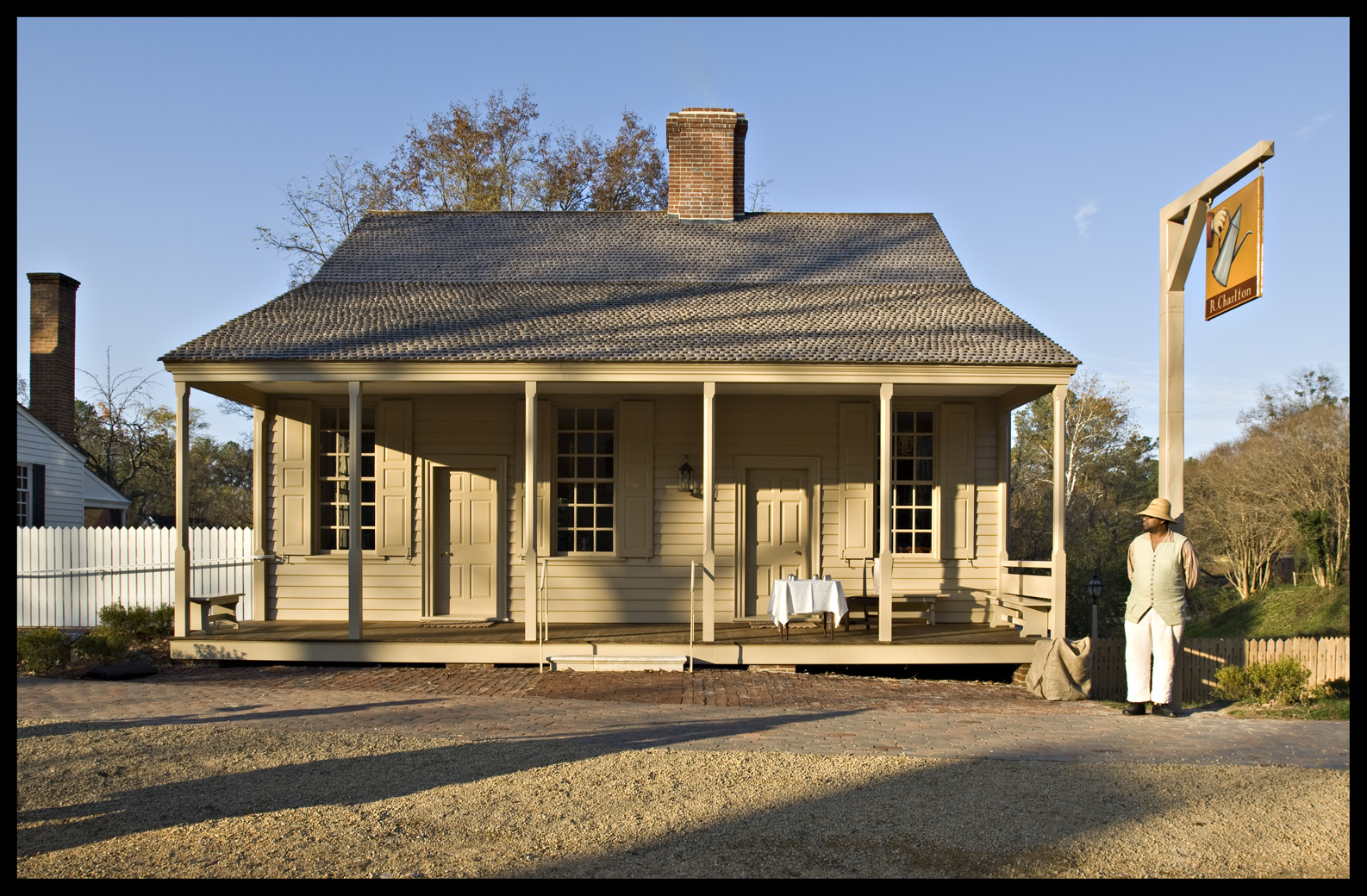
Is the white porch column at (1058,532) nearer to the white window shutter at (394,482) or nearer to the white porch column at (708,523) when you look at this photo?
the white porch column at (708,523)

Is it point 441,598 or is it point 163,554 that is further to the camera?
point 163,554

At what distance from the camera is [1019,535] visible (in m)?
30.7

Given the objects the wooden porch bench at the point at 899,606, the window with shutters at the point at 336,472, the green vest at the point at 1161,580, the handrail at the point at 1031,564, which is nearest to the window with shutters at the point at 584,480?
the window with shutters at the point at 336,472

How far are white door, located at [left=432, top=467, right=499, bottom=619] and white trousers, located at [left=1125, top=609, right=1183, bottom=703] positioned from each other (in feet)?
24.4

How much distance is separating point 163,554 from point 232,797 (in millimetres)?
12771

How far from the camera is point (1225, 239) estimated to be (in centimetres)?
862

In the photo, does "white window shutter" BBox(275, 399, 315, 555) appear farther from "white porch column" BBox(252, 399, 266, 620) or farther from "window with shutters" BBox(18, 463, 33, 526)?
"window with shutters" BBox(18, 463, 33, 526)

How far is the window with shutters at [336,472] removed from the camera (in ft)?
42.5

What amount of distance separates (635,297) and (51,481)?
15413 mm

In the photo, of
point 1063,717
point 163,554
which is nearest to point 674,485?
point 1063,717

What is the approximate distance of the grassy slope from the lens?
69.7ft

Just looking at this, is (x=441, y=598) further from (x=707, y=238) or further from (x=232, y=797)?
(x=232, y=797)

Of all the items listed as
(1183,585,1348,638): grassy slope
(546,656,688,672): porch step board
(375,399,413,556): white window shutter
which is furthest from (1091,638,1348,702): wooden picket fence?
(1183,585,1348,638): grassy slope

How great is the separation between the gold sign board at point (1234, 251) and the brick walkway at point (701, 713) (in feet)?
11.1
